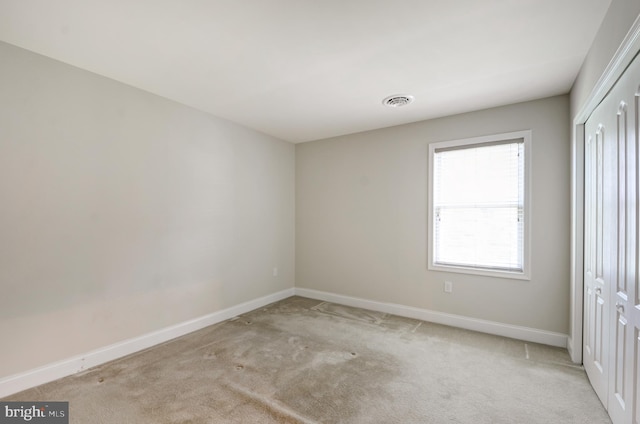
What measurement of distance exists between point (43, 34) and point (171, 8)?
1.09 m

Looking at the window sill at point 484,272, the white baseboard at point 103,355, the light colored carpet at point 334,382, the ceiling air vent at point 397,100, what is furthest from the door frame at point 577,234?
the white baseboard at point 103,355

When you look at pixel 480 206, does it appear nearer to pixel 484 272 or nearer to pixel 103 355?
pixel 484 272

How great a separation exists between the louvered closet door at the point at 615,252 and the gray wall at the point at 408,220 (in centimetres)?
62

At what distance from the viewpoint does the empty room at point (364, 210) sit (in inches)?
75.7

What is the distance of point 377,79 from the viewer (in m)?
2.72

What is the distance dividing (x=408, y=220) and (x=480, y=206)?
2.89 ft

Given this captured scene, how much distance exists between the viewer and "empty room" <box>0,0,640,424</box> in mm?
1923

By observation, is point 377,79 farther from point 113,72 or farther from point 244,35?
point 113,72

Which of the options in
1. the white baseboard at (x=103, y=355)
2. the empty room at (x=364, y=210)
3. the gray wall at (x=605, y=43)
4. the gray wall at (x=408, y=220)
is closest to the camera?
the gray wall at (x=605, y=43)

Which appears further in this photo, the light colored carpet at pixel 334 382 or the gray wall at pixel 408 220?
the gray wall at pixel 408 220

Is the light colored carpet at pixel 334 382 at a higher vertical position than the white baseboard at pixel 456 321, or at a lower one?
lower

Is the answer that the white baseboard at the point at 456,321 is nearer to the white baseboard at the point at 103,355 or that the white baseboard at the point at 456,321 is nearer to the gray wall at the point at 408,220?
the gray wall at the point at 408,220

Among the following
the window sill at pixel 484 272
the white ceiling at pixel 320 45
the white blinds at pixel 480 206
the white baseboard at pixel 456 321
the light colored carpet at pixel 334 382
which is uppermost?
the white ceiling at pixel 320 45

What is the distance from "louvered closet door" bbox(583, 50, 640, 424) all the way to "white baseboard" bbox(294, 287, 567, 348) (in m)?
0.61
